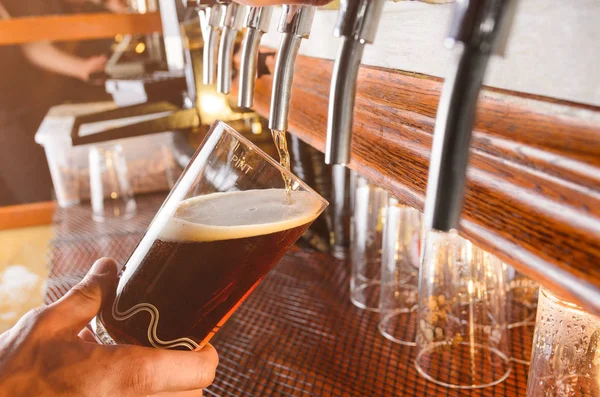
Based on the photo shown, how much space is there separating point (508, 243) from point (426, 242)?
1.60 feet

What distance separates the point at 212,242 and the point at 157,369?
0.54 feet

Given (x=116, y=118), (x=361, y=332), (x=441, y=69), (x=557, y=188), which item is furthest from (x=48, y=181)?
(x=557, y=188)

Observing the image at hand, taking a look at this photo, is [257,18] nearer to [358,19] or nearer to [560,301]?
[358,19]

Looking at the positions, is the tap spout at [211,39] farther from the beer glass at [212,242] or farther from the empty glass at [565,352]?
the empty glass at [565,352]

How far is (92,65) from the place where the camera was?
2.86 m

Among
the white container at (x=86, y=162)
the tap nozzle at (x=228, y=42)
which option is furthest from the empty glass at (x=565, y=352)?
the white container at (x=86, y=162)

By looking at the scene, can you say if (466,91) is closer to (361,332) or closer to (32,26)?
(361,332)

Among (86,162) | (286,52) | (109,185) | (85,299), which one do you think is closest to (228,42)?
(286,52)

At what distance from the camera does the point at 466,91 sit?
290 mm

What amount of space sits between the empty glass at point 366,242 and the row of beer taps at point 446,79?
53cm

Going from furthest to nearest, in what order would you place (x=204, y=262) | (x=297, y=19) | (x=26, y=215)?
(x=26, y=215) → (x=204, y=262) → (x=297, y=19)

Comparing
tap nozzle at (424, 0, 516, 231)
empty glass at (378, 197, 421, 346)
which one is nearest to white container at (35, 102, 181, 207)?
empty glass at (378, 197, 421, 346)

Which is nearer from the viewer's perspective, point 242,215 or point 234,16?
point 242,215

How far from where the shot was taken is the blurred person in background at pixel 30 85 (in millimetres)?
2818
